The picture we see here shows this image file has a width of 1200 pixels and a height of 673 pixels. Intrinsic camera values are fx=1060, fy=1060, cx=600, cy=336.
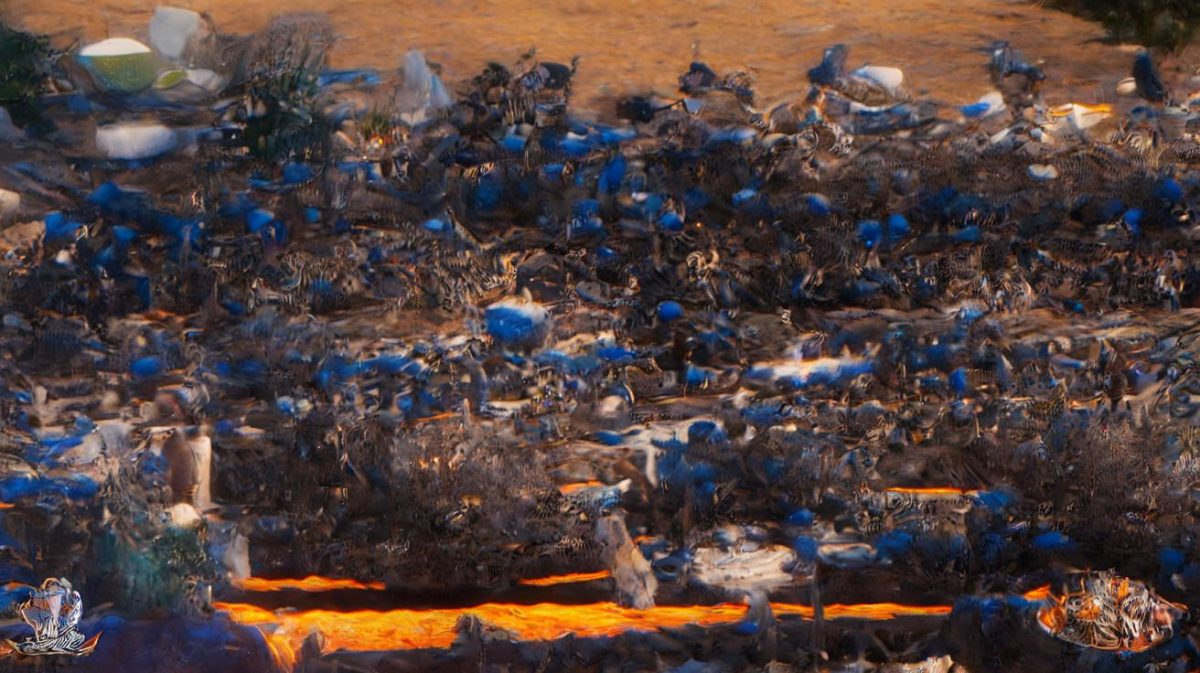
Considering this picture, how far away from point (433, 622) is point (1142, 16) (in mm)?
1940

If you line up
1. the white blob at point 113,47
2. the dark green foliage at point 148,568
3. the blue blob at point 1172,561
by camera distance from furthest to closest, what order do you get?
the blue blob at point 1172,561 < the dark green foliage at point 148,568 < the white blob at point 113,47

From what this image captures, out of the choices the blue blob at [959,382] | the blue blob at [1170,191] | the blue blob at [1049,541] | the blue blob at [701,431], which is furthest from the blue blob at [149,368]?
the blue blob at [1170,191]

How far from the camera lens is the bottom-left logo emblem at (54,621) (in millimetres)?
2207

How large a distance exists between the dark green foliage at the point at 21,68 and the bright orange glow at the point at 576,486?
1322 millimetres

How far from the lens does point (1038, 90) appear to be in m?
2.21

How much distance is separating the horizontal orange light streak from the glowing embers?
787 millimetres

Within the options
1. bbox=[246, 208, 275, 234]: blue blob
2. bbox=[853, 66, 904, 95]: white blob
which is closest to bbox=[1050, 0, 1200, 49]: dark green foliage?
bbox=[853, 66, 904, 95]: white blob

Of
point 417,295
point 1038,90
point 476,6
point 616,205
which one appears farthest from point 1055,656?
point 476,6

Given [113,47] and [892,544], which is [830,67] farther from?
[113,47]

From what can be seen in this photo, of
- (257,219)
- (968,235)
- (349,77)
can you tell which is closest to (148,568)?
(257,219)

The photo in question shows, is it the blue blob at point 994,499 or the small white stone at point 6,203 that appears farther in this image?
the blue blob at point 994,499

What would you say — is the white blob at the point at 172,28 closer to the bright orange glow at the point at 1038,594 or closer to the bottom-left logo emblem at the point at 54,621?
the bottom-left logo emblem at the point at 54,621

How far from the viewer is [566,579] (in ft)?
7.33

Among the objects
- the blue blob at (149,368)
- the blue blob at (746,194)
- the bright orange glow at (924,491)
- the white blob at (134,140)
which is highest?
the white blob at (134,140)
